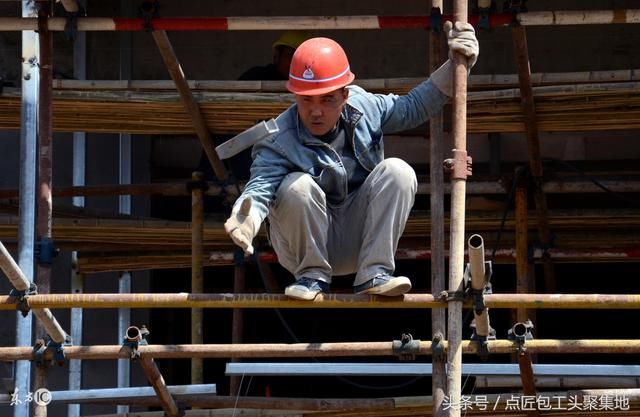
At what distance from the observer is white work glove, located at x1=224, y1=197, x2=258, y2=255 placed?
6.21m

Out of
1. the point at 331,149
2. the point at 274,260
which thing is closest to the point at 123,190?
the point at 274,260

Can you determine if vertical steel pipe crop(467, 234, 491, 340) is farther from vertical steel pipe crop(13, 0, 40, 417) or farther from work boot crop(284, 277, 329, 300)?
vertical steel pipe crop(13, 0, 40, 417)

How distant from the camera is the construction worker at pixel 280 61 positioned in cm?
919

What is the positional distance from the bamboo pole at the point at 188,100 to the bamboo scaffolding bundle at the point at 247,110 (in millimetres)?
Answer: 68

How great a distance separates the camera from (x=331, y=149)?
22.3 feet

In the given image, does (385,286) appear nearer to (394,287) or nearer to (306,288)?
(394,287)

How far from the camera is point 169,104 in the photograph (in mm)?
8461

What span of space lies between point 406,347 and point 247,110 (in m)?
2.26

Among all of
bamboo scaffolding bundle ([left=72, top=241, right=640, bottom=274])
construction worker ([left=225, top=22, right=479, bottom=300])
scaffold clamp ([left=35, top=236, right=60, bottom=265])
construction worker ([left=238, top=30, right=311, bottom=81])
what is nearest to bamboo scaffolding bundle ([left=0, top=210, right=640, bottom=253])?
bamboo scaffolding bundle ([left=72, top=241, right=640, bottom=274])

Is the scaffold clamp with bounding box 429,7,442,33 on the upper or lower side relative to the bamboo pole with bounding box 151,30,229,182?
upper

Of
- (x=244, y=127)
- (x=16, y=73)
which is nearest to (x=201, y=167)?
(x=244, y=127)

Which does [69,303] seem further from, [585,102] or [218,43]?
[218,43]

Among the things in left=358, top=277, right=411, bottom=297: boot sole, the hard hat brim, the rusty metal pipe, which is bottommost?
the rusty metal pipe

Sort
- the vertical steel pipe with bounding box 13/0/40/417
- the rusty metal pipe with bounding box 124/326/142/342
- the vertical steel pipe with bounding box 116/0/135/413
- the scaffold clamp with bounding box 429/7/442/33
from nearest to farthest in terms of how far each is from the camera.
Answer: the rusty metal pipe with bounding box 124/326/142/342 → the scaffold clamp with bounding box 429/7/442/33 → the vertical steel pipe with bounding box 13/0/40/417 → the vertical steel pipe with bounding box 116/0/135/413
